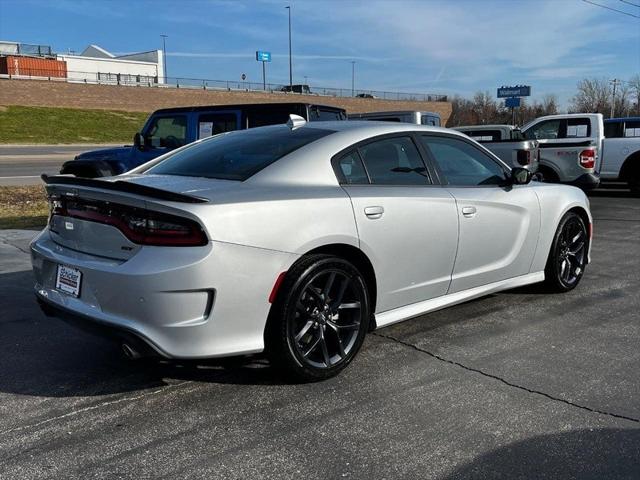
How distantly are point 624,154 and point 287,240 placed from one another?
43.0ft

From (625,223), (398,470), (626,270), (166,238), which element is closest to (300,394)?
(398,470)

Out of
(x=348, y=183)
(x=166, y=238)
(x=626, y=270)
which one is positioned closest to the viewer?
(x=166, y=238)

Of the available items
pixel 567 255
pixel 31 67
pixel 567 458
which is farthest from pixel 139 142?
pixel 31 67

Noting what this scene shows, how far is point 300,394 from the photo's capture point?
3.58 metres

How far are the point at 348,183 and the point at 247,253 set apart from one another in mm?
989

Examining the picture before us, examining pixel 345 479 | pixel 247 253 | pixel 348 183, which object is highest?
pixel 348 183

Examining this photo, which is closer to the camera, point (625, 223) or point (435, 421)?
point (435, 421)

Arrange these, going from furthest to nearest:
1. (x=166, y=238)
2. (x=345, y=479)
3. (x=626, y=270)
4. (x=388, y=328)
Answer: (x=626, y=270), (x=388, y=328), (x=166, y=238), (x=345, y=479)

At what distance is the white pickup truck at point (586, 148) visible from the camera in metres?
12.7

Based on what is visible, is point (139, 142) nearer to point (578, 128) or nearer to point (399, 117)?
point (399, 117)

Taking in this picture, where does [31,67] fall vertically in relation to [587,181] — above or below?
above

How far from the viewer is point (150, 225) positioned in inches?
125

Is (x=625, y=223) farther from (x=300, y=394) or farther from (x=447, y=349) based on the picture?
(x=300, y=394)

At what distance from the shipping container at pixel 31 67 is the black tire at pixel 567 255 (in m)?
65.0
